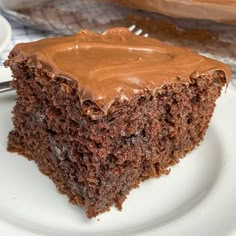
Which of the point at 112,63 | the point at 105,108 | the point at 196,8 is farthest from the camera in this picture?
the point at 196,8

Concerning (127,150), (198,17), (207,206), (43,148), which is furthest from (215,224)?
(198,17)

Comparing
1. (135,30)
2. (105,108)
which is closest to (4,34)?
(135,30)

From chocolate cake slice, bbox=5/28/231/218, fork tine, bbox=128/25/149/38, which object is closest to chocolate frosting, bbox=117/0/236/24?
fork tine, bbox=128/25/149/38

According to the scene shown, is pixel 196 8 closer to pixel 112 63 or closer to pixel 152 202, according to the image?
pixel 112 63

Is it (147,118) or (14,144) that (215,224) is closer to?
(147,118)

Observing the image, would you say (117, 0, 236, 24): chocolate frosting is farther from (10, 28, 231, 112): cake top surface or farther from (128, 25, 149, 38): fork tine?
(10, 28, 231, 112): cake top surface

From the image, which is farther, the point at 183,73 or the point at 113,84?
the point at 183,73

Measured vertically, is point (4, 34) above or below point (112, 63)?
below
